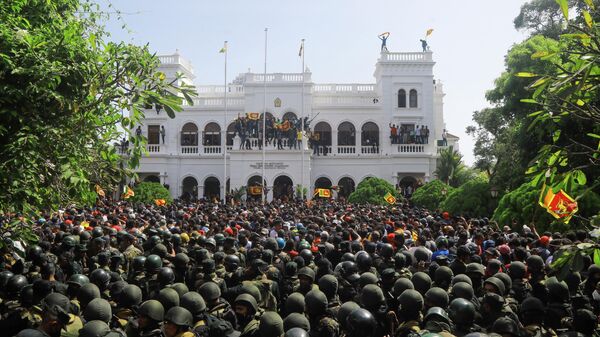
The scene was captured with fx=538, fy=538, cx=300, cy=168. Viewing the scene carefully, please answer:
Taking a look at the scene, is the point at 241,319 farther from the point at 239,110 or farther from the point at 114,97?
the point at 239,110

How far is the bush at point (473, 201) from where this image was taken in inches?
731

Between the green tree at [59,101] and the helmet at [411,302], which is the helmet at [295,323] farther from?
the green tree at [59,101]

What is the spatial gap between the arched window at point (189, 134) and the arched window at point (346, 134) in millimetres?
9842

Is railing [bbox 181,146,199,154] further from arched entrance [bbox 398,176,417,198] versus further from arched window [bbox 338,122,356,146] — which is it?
arched entrance [bbox 398,176,417,198]

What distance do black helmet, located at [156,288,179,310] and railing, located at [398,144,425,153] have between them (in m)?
30.2

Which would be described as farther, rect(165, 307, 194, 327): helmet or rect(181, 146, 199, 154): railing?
rect(181, 146, 199, 154): railing

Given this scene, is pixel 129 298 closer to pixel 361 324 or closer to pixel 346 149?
pixel 361 324

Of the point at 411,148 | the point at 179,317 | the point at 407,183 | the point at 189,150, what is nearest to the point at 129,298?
the point at 179,317

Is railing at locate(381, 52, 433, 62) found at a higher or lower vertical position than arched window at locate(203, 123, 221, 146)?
higher

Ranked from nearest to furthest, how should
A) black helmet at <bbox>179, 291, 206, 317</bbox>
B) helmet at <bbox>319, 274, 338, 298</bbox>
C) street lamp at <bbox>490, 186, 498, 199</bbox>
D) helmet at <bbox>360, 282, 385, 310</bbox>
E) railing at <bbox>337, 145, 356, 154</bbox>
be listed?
1. black helmet at <bbox>179, 291, 206, 317</bbox>
2. helmet at <bbox>360, 282, 385, 310</bbox>
3. helmet at <bbox>319, 274, 338, 298</bbox>
4. street lamp at <bbox>490, 186, 498, 199</bbox>
5. railing at <bbox>337, 145, 356, 154</bbox>

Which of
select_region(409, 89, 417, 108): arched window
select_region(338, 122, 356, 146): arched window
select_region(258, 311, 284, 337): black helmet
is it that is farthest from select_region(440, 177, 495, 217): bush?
select_region(338, 122, 356, 146): arched window

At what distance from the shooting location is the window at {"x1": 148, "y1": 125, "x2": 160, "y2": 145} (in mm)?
36531

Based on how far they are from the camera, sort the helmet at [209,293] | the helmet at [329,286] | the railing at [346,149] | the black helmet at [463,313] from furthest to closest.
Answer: the railing at [346,149] → the helmet at [329,286] → the helmet at [209,293] → the black helmet at [463,313]

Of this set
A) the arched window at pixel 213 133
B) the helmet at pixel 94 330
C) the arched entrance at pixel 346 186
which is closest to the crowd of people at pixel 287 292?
the helmet at pixel 94 330
